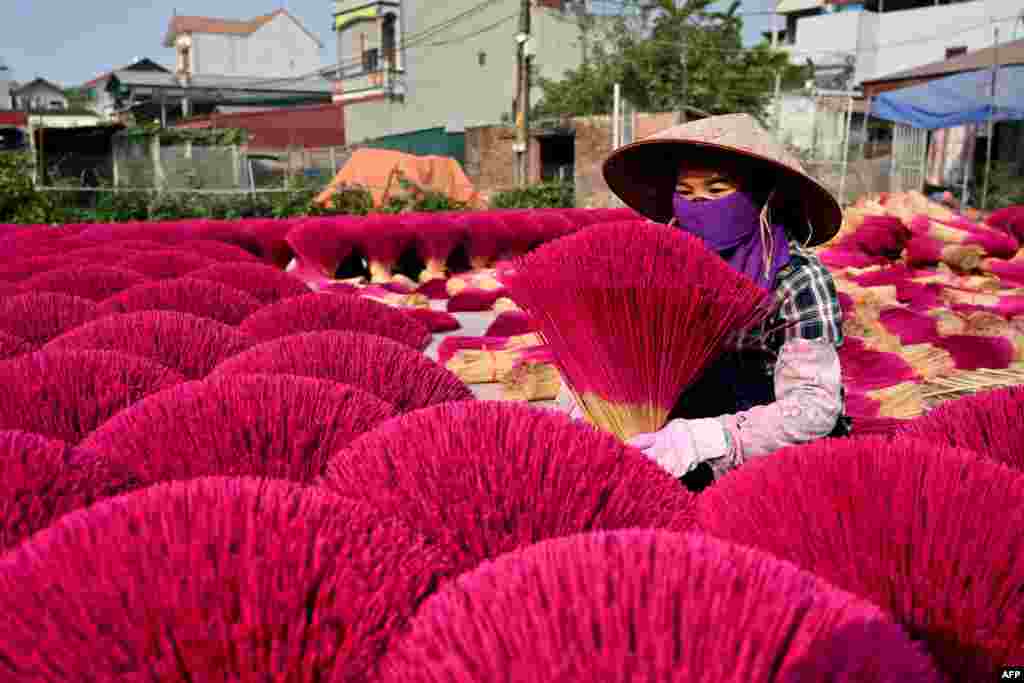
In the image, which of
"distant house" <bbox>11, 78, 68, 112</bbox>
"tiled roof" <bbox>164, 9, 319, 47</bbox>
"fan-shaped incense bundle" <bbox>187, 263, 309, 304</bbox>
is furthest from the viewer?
"tiled roof" <bbox>164, 9, 319, 47</bbox>

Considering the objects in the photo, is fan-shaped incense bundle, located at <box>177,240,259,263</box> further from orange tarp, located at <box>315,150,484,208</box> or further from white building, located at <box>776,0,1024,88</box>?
white building, located at <box>776,0,1024,88</box>

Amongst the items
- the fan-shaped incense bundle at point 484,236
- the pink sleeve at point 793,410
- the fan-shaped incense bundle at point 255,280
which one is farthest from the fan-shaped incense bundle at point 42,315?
the fan-shaped incense bundle at point 484,236

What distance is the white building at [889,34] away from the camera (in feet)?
75.2

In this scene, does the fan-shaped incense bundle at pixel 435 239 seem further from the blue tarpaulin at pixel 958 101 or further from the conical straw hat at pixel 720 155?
the blue tarpaulin at pixel 958 101

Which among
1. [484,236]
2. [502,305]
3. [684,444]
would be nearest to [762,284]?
[684,444]

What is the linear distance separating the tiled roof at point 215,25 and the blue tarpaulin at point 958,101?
1302 inches

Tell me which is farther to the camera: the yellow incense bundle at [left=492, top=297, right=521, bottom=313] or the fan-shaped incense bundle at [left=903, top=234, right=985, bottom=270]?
the fan-shaped incense bundle at [left=903, top=234, right=985, bottom=270]

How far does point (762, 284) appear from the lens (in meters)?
1.38

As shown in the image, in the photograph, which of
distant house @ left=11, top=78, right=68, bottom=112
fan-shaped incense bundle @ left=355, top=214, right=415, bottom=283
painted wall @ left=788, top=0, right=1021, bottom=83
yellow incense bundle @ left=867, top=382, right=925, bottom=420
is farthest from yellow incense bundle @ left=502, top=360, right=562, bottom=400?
distant house @ left=11, top=78, right=68, bottom=112

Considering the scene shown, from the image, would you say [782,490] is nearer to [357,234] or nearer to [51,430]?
[51,430]

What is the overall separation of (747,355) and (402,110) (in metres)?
24.6

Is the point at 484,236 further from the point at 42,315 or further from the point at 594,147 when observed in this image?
the point at 594,147

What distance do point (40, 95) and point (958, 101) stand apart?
108ft

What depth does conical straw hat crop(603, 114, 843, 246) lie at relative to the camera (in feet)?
4.44
